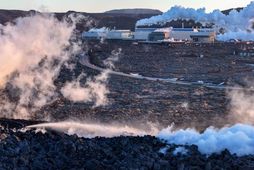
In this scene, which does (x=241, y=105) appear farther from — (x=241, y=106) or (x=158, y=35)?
(x=158, y=35)

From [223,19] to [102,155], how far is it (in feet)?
400

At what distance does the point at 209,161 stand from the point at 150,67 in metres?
44.1

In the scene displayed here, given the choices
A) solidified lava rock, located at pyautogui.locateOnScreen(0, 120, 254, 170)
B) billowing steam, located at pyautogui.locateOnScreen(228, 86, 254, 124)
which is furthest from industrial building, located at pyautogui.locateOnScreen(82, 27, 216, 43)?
solidified lava rock, located at pyautogui.locateOnScreen(0, 120, 254, 170)

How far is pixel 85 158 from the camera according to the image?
18.2 meters

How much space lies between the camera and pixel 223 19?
446ft

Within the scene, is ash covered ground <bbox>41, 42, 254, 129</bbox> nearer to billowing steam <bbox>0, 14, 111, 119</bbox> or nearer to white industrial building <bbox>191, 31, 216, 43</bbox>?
billowing steam <bbox>0, 14, 111, 119</bbox>

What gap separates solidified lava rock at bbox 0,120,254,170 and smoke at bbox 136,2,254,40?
10373 cm

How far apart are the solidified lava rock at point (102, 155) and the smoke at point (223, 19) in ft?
340

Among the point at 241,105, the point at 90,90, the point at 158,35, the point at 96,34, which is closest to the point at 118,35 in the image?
the point at 96,34

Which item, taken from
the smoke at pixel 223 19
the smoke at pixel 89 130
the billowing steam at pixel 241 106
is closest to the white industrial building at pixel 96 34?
the smoke at pixel 223 19

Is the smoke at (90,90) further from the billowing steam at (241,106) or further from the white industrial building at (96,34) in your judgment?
the white industrial building at (96,34)

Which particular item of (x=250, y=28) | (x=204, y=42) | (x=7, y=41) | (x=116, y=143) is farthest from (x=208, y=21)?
(x=116, y=143)

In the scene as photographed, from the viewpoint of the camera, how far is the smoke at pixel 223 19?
404 ft

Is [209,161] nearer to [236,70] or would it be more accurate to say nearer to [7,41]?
[7,41]
